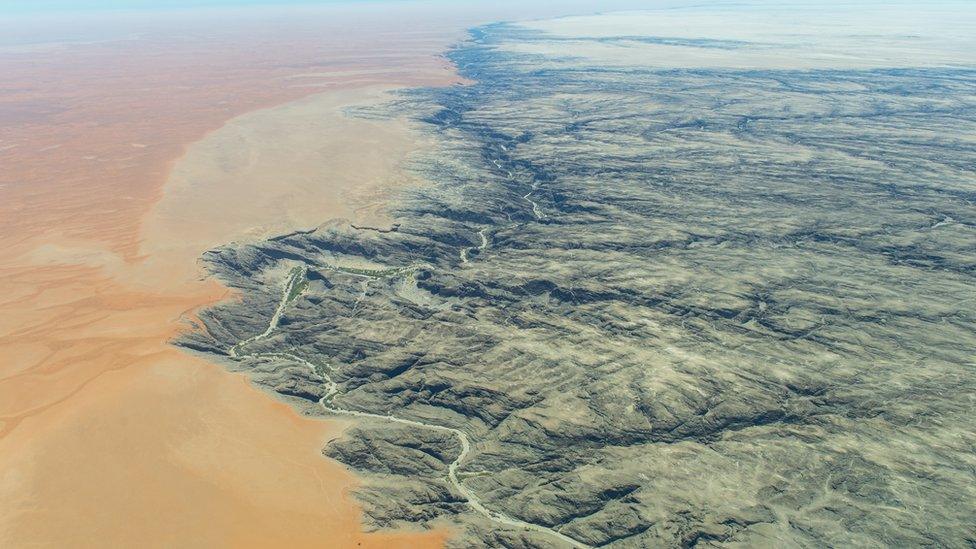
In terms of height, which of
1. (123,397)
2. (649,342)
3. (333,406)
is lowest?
(333,406)

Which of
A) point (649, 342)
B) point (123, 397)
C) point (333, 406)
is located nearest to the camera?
point (123, 397)

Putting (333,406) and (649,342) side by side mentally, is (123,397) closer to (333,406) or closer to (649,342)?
(333,406)

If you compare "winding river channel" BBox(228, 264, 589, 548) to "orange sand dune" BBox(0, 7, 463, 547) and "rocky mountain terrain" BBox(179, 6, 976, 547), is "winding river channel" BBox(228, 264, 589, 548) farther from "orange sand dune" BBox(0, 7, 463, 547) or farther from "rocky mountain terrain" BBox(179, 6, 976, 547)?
"orange sand dune" BBox(0, 7, 463, 547)

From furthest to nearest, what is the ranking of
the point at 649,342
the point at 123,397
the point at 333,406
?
the point at 649,342 → the point at 333,406 → the point at 123,397

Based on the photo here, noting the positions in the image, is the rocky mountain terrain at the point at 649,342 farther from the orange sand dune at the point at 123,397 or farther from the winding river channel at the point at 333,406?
the orange sand dune at the point at 123,397

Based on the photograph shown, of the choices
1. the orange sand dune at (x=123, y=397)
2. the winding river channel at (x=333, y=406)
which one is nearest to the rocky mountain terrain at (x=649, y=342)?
the winding river channel at (x=333, y=406)

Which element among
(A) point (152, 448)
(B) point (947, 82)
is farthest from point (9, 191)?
(B) point (947, 82)

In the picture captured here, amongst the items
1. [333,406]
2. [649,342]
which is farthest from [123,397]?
[649,342]
